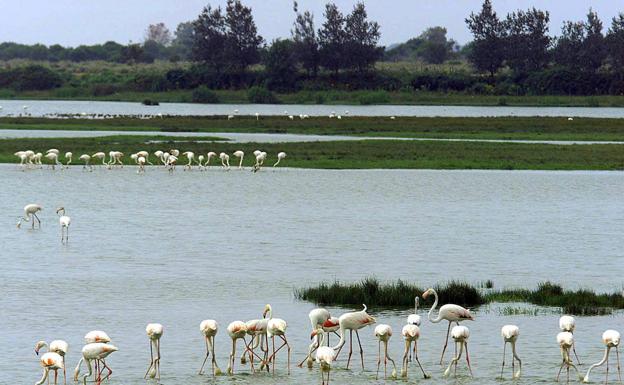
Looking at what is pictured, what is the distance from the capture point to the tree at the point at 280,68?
113125 millimetres

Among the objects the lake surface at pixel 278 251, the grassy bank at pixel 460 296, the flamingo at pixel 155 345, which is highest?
the flamingo at pixel 155 345

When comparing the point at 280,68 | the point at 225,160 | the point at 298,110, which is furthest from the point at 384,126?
the point at 280,68

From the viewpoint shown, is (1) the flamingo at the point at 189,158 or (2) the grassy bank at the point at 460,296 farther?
(1) the flamingo at the point at 189,158

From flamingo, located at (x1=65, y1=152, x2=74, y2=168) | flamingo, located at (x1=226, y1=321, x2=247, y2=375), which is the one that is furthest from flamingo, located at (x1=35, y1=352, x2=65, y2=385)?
flamingo, located at (x1=65, y1=152, x2=74, y2=168)

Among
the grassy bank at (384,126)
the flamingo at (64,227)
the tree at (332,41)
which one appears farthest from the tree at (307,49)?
the flamingo at (64,227)

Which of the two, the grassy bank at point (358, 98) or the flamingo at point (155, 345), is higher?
the flamingo at point (155, 345)

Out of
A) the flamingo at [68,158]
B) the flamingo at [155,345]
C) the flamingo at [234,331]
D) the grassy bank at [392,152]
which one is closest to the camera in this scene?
the flamingo at [155,345]

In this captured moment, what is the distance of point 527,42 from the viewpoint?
409 feet

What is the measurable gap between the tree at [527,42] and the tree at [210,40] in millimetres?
29363

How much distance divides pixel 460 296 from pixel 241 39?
110 m

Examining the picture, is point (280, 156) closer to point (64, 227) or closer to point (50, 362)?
point (64, 227)

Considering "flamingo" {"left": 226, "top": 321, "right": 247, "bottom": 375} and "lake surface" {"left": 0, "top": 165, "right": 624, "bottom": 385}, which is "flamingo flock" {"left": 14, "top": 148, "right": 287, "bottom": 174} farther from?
"flamingo" {"left": 226, "top": 321, "right": 247, "bottom": 375}

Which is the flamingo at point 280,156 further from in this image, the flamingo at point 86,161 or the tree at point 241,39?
the tree at point 241,39

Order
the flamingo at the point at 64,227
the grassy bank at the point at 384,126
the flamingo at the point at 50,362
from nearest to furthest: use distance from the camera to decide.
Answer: the flamingo at the point at 50,362 < the flamingo at the point at 64,227 < the grassy bank at the point at 384,126
